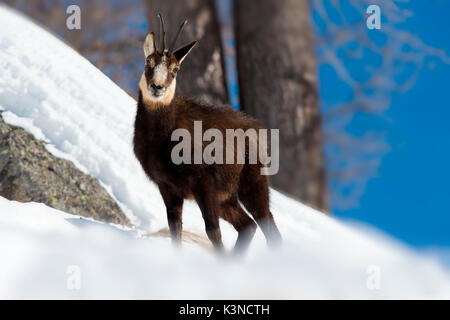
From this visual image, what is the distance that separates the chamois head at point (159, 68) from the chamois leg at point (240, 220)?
879 mm

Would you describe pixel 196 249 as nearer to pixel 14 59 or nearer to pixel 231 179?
pixel 231 179

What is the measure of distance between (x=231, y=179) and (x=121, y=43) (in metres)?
5.86

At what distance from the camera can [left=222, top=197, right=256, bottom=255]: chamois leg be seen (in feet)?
13.5

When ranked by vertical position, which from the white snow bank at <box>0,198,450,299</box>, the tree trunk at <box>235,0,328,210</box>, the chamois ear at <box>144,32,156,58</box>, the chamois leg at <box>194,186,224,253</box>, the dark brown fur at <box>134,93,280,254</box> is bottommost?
the white snow bank at <box>0,198,450,299</box>

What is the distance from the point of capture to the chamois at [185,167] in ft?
12.1

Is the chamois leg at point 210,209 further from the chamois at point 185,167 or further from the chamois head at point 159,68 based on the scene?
the chamois head at point 159,68

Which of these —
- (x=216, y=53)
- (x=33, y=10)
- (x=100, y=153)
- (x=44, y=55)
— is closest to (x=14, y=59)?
(x=44, y=55)

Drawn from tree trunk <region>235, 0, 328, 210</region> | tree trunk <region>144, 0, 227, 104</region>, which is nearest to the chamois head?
tree trunk <region>144, 0, 227, 104</region>

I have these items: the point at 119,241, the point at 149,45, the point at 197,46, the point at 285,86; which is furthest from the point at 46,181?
the point at 285,86

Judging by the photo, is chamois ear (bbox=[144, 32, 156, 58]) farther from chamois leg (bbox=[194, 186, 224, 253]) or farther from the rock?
the rock

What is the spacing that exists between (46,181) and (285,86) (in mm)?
3602

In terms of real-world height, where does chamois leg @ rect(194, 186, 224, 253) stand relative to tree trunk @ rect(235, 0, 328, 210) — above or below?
below

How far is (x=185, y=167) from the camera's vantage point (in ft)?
12.3

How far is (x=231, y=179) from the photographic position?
3945 mm
